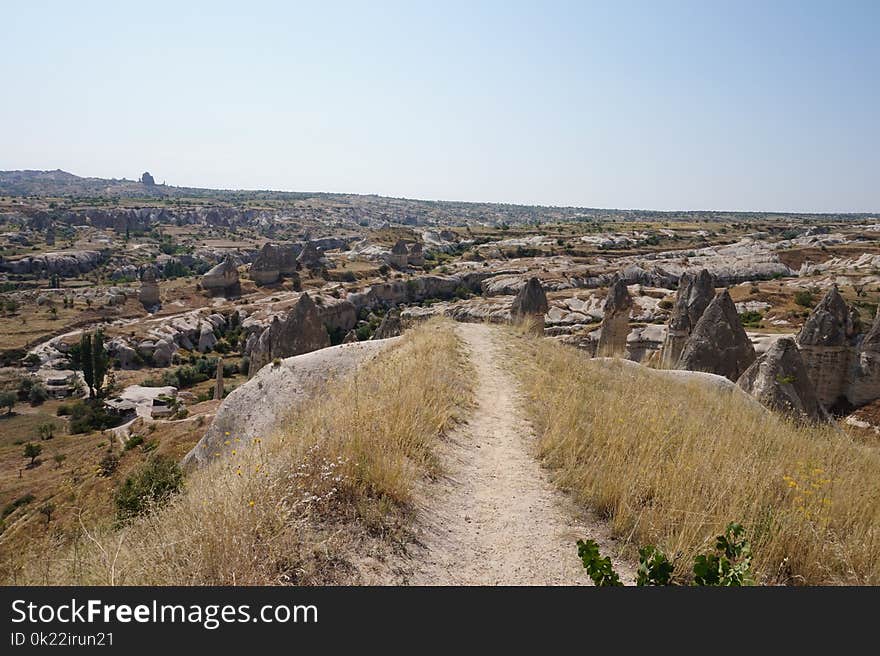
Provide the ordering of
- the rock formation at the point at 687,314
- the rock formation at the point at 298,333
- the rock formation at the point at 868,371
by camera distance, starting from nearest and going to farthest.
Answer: the rock formation at the point at 868,371 → the rock formation at the point at 687,314 → the rock formation at the point at 298,333

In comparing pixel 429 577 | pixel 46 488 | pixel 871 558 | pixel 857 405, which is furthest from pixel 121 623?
pixel 857 405

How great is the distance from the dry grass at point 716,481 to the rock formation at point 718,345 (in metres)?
6.68

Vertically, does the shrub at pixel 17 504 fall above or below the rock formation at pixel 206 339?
above

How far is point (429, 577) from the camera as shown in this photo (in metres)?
3.22

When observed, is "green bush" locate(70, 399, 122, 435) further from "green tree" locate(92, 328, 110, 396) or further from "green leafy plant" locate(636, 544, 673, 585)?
"green leafy plant" locate(636, 544, 673, 585)

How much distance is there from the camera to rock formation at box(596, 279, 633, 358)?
1923cm

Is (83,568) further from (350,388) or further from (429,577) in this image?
(350,388)

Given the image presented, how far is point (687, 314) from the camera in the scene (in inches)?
650

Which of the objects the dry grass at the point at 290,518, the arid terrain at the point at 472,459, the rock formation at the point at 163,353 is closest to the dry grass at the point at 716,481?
the arid terrain at the point at 472,459

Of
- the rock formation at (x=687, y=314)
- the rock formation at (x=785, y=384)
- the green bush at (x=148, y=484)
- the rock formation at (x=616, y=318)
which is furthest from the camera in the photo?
the rock formation at (x=616, y=318)

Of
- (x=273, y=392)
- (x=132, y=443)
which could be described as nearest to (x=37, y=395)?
(x=132, y=443)

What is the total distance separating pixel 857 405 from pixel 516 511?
17737mm

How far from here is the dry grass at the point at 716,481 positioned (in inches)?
129

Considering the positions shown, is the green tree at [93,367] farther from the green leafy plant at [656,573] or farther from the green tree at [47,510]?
the green leafy plant at [656,573]
